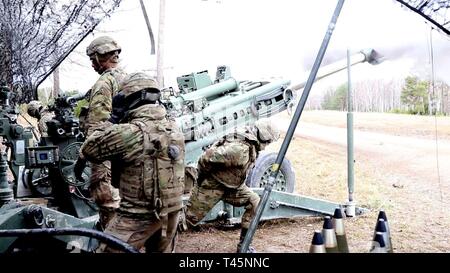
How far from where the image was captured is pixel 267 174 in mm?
4922

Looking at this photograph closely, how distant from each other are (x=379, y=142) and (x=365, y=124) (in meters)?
0.58

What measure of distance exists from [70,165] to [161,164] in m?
1.56

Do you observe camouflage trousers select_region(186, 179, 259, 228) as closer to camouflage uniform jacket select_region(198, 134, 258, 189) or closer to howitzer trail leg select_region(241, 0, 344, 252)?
camouflage uniform jacket select_region(198, 134, 258, 189)

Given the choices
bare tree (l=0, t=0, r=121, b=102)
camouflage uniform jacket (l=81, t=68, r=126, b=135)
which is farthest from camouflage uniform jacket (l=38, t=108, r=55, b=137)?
camouflage uniform jacket (l=81, t=68, r=126, b=135)

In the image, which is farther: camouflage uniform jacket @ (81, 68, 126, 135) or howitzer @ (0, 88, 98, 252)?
camouflage uniform jacket @ (81, 68, 126, 135)

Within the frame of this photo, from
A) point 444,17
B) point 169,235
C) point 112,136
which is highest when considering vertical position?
point 444,17

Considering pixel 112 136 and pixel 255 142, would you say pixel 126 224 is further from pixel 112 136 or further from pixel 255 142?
pixel 255 142

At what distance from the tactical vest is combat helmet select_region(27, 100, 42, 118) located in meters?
3.65

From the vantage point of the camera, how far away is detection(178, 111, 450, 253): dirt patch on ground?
396 centimetres

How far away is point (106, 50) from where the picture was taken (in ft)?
11.2

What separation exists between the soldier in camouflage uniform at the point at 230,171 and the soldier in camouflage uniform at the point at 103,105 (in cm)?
62

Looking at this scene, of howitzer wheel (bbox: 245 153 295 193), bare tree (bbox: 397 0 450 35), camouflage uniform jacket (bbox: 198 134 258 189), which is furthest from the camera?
howitzer wheel (bbox: 245 153 295 193)

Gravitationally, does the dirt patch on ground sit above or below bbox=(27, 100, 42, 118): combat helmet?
below
